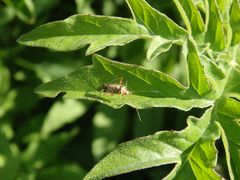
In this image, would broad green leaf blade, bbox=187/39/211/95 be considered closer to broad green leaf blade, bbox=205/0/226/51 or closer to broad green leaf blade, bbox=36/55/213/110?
broad green leaf blade, bbox=36/55/213/110

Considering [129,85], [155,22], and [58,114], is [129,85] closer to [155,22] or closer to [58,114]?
[155,22]

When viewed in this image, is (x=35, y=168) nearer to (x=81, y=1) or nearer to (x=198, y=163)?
(x=81, y=1)

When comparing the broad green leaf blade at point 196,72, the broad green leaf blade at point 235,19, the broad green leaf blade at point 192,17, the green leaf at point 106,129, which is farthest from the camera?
the green leaf at point 106,129

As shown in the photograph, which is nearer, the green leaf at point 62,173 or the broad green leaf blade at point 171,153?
the broad green leaf blade at point 171,153

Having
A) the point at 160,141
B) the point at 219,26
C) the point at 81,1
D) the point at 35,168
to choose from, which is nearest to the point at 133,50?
the point at 81,1

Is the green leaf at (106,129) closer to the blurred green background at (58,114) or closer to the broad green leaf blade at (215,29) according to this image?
the blurred green background at (58,114)

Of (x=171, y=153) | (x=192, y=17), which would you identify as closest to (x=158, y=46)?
(x=192, y=17)

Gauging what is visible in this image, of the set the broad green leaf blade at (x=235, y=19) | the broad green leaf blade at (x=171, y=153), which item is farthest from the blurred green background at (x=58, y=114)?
the broad green leaf blade at (x=171, y=153)

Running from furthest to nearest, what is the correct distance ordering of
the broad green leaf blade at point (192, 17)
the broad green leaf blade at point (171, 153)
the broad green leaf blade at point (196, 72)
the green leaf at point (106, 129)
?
the green leaf at point (106, 129) < the broad green leaf blade at point (192, 17) < the broad green leaf blade at point (196, 72) < the broad green leaf blade at point (171, 153)
